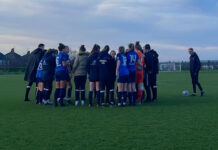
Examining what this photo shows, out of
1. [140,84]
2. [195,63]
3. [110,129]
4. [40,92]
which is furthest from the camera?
[195,63]

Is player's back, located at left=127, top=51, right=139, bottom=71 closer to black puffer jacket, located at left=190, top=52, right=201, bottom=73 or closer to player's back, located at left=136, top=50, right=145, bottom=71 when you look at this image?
player's back, located at left=136, top=50, right=145, bottom=71

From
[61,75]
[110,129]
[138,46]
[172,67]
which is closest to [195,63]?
[138,46]

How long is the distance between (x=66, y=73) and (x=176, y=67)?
5082 centimetres

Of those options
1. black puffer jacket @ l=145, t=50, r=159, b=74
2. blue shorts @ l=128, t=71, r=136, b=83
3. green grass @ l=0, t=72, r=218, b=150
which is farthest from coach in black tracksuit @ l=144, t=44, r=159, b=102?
green grass @ l=0, t=72, r=218, b=150

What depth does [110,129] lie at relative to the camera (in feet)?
23.2

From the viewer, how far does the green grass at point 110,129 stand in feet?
Answer: 19.0

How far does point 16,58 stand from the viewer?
89.8 metres

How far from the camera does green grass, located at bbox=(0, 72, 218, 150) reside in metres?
5.79

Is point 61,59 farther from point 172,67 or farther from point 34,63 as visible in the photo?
point 172,67

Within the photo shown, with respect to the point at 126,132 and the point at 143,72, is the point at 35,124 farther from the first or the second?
the point at 143,72

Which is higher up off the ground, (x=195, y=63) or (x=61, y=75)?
(x=195, y=63)

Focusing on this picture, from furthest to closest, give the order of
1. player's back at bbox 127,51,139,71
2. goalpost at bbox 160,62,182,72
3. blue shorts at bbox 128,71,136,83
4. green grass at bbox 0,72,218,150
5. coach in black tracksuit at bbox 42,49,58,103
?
goalpost at bbox 160,62,182,72
coach in black tracksuit at bbox 42,49,58,103
blue shorts at bbox 128,71,136,83
player's back at bbox 127,51,139,71
green grass at bbox 0,72,218,150

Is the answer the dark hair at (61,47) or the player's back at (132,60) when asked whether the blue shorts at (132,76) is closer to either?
the player's back at (132,60)

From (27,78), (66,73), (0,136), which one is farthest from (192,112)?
(27,78)
